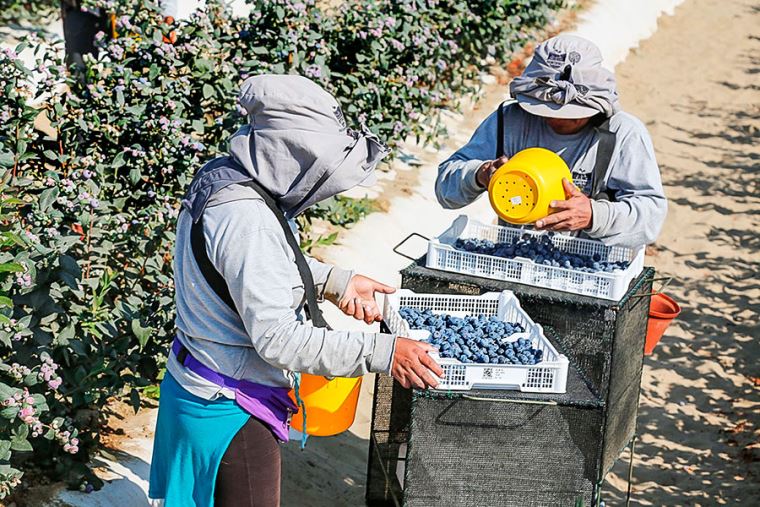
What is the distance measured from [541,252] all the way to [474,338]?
569mm

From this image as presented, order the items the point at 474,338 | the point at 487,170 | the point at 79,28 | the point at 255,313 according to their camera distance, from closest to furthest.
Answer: the point at 255,313 < the point at 474,338 < the point at 487,170 < the point at 79,28

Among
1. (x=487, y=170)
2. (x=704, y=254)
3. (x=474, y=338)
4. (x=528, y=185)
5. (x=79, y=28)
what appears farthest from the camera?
(x=704, y=254)

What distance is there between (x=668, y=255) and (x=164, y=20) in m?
3.89

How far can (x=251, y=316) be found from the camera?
267 centimetres

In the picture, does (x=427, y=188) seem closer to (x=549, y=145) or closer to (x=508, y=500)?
(x=549, y=145)

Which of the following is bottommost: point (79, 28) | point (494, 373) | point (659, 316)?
point (659, 316)

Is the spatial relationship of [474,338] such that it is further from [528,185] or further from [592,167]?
[592,167]

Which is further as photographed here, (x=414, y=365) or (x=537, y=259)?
(x=537, y=259)

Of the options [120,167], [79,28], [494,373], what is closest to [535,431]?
[494,373]

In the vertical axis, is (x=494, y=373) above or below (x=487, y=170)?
below

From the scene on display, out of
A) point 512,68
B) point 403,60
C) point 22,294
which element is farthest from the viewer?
point 512,68

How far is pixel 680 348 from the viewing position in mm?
6230

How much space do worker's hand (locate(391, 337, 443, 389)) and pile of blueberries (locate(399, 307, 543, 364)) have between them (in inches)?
10.5

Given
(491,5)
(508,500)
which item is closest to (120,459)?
(508,500)
